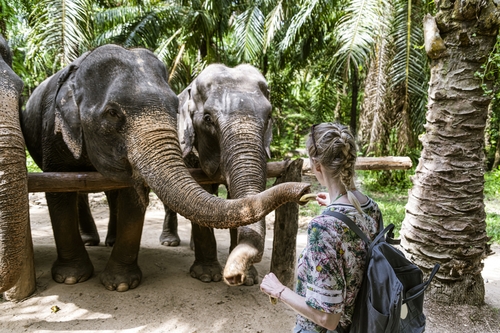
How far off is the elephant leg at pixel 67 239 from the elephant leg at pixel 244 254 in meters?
2.33

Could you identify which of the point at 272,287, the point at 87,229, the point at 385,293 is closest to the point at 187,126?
the point at 87,229

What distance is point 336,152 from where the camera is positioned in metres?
2.12

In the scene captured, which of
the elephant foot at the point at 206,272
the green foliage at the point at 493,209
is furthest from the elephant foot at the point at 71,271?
the green foliage at the point at 493,209

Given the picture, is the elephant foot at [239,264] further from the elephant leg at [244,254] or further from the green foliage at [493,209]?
the green foliage at [493,209]

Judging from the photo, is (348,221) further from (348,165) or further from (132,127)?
(132,127)

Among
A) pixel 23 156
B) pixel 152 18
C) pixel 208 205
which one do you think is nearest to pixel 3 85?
pixel 23 156

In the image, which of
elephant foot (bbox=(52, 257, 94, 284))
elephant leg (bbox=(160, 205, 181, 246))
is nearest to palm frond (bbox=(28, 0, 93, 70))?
elephant leg (bbox=(160, 205, 181, 246))

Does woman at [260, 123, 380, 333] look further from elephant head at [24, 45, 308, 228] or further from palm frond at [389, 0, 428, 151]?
palm frond at [389, 0, 428, 151]

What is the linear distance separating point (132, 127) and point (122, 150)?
261 millimetres

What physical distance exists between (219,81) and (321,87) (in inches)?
476

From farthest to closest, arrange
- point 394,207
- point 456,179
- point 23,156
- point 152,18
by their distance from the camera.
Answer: point 152,18 → point 394,207 → point 456,179 → point 23,156

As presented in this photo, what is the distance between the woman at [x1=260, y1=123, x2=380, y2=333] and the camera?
203 cm

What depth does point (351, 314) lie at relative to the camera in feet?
7.36

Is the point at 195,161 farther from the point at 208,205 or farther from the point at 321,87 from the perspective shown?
the point at 321,87
